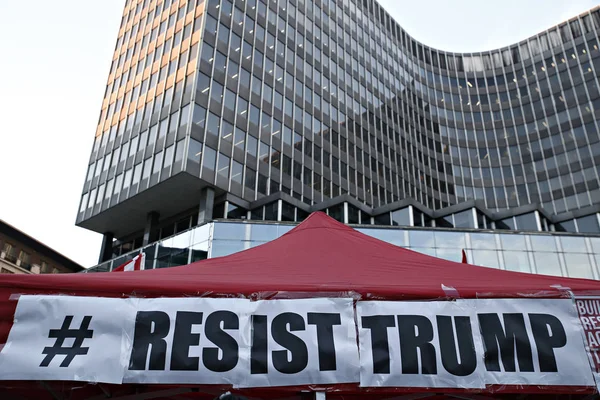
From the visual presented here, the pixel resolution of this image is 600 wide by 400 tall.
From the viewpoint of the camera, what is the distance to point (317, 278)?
443 cm

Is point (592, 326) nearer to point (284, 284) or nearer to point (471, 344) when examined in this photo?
point (471, 344)

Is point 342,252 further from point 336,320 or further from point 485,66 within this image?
point 485,66

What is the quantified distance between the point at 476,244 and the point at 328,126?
22.0m

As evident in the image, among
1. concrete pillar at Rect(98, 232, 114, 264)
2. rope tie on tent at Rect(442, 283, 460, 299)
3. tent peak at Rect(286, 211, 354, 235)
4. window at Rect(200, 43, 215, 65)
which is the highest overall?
window at Rect(200, 43, 215, 65)

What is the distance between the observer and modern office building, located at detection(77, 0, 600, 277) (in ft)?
114

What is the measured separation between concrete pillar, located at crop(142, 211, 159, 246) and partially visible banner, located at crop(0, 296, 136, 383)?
108 feet

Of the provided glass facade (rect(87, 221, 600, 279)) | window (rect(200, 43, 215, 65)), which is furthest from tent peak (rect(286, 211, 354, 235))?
window (rect(200, 43, 215, 65))

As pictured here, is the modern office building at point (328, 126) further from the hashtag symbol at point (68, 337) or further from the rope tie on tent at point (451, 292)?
the hashtag symbol at point (68, 337)

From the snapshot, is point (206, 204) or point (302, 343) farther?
point (206, 204)

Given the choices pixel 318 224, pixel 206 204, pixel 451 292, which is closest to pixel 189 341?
pixel 451 292

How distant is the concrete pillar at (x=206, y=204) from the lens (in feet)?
106

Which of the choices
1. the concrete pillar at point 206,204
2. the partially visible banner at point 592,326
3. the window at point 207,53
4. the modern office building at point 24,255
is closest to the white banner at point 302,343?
the partially visible banner at point 592,326

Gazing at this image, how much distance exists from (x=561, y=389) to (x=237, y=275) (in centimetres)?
281

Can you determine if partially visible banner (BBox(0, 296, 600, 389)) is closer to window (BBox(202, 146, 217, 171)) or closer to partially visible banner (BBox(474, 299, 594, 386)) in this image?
partially visible banner (BBox(474, 299, 594, 386))
